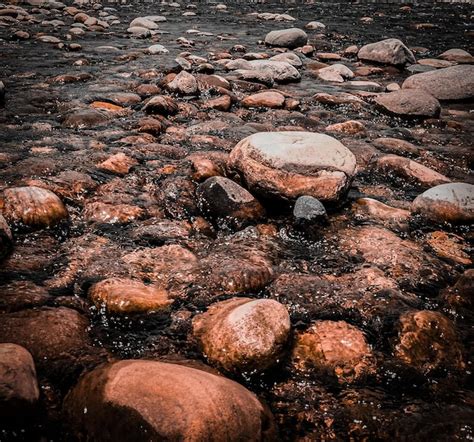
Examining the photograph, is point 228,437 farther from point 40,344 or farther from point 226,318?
point 40,344

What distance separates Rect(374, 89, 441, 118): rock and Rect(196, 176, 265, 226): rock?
10.3ft

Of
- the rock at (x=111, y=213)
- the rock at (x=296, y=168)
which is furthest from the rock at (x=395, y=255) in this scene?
the rock at (x=111, y=213)

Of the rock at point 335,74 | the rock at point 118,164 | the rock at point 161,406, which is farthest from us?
the rock at point 335,74

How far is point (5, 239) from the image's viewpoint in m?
2.03

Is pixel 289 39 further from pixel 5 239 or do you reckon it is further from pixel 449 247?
pixel 5 239

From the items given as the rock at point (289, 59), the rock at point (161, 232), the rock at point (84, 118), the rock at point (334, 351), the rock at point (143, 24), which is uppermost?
the rock at point (143, 24)

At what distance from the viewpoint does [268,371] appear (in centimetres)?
157

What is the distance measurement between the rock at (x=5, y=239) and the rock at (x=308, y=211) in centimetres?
176

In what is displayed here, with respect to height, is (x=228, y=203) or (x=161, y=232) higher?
(x=228, y=203)

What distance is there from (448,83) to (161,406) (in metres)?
6.15

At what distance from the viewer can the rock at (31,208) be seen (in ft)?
7.45

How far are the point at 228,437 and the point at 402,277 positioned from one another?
56.9 inches

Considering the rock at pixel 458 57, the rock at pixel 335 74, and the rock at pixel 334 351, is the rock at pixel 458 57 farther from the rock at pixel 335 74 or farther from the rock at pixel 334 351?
the rock at pixel 334 351

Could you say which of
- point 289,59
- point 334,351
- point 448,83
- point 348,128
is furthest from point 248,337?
point 289,59
